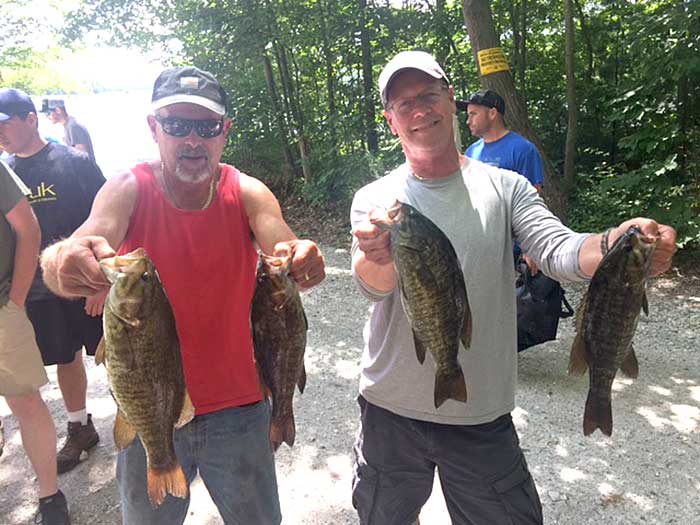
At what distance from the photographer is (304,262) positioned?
1911 millimetres

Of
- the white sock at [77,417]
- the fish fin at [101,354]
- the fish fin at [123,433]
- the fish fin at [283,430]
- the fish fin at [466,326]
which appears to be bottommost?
the white sock at [77,417]

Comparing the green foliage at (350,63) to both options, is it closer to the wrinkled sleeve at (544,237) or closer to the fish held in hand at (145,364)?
the wrinkled sleeve at (544,237)


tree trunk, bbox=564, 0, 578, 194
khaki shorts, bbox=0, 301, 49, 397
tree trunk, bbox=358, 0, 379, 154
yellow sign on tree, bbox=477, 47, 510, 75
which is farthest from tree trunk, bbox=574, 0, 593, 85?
khaki shorts, bbox=0, 301, 49, 397

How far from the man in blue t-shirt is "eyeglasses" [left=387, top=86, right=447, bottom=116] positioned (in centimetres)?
268

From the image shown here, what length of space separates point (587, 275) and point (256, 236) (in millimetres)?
1521

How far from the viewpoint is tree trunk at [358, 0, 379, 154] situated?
38.4 feet

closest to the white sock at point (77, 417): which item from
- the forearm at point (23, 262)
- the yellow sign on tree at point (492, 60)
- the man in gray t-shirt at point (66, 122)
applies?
the forearm at point (23, 262)

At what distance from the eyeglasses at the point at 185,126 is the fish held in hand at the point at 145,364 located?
746 millimetres

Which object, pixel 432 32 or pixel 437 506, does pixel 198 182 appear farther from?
pixel 432 32

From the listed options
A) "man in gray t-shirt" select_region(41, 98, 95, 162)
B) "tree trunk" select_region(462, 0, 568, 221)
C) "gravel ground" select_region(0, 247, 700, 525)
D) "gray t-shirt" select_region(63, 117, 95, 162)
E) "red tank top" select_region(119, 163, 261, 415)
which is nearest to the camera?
"red tank top" select_region(119, 163, 261, 415)

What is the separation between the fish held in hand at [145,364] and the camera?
1702 millimetres

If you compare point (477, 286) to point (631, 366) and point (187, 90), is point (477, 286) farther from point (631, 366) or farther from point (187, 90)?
point (187, 90)

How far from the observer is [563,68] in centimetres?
1188

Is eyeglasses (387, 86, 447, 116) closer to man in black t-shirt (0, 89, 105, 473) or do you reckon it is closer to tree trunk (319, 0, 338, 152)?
man in black t-shirt (0, 89, 105, 473)
